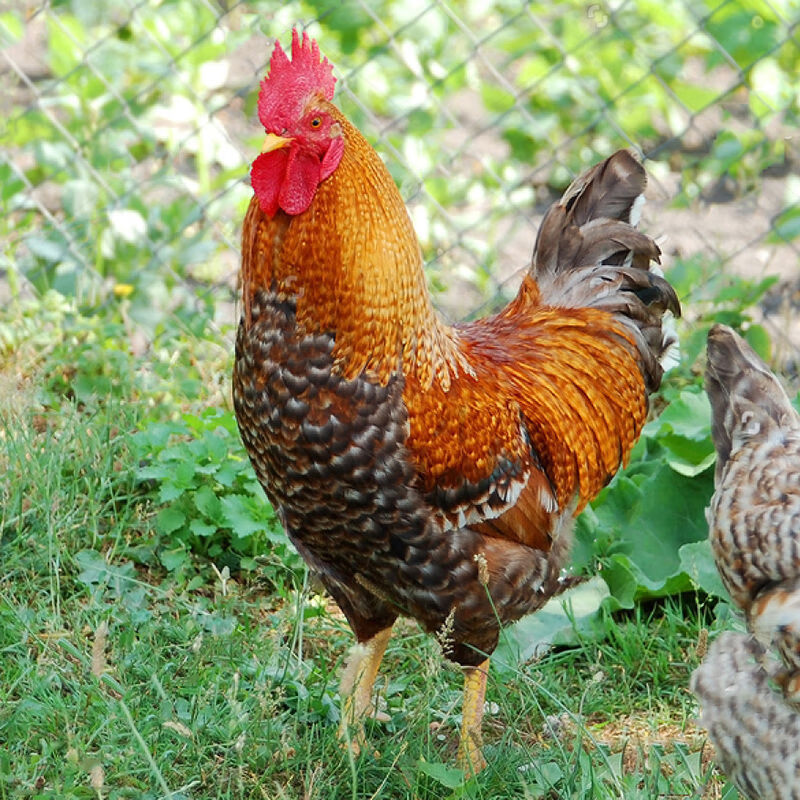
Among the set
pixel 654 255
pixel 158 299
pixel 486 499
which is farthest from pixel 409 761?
pixel 158 299

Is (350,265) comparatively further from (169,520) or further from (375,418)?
→ (169,520)

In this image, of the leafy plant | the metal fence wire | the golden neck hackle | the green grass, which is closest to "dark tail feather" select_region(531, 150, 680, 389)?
the golden neck hackle

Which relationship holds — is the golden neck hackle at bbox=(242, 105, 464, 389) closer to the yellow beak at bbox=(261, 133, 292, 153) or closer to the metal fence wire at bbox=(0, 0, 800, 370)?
the yellow beak at bbox=(261, 133, 292, 153)

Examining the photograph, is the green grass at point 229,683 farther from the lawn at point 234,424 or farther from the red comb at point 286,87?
the red comb at point 286,87

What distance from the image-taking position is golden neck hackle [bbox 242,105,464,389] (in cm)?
285

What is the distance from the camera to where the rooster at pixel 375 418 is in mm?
2840

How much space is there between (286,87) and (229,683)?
1620 mm

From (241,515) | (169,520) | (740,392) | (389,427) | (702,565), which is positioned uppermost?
(389,427)

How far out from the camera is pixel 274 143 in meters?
2.76

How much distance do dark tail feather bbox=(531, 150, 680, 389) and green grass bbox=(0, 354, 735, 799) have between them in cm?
96

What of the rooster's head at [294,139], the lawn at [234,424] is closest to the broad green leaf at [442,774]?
the lawn at [234,424]

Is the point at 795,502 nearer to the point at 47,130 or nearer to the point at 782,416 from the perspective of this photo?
the point at 782,416

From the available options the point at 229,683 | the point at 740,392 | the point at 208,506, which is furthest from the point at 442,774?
the point at 208,506

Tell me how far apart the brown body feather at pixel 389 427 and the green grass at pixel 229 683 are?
0.25 metres
